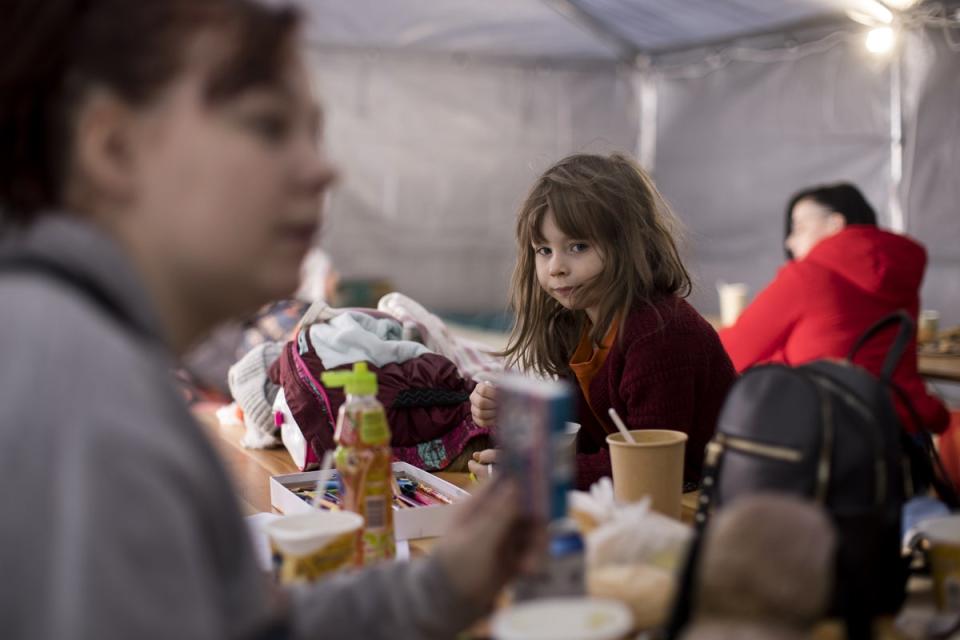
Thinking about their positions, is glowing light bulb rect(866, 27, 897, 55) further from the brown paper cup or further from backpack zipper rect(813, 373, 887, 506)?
backpack zipper rect(813, 373, 887, 506)

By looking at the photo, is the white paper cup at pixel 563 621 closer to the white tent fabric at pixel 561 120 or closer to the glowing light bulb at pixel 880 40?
the white tent fabric at pixel 561 120

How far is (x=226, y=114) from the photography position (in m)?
0.81

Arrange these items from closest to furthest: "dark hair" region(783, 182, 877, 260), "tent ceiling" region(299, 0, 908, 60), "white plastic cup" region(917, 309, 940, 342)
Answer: "dark hair" region(783, 182, 877, 260)
"white plastic cup" region(917, 309, 940, 342)
"tent ceiling" region(299, 0, 908, 60)

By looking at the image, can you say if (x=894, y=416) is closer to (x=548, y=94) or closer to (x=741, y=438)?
(x=741, y=438)

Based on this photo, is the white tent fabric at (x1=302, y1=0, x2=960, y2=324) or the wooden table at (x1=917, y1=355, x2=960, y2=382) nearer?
the wooden table at (x1=917, y1=355, x2=960, y2=382)

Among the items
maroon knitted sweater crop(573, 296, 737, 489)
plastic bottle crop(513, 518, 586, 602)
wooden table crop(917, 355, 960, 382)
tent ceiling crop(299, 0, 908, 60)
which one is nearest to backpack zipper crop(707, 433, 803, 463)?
plastic bottle crop(513, 518, 586, 602)

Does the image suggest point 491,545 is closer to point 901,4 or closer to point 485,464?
point 485,464

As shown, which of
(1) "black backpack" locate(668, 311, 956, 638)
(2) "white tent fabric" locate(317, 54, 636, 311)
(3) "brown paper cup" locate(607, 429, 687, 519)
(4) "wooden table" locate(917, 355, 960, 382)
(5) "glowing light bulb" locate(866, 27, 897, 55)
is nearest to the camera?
(1) "black backpack" locate(668, 311, 956, 638)

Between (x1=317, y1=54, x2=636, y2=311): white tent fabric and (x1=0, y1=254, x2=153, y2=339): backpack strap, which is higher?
(x1=317, y1=54, x2=636, y2=311): white tent fabric

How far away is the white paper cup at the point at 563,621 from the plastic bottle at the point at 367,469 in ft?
1.52

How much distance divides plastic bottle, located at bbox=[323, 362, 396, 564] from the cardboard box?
114 millimetres

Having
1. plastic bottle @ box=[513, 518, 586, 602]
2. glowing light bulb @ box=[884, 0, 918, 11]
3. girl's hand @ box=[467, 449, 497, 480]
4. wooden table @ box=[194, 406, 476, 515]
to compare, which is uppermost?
glowing light bulb @ box=[884, 0, 918, 11]

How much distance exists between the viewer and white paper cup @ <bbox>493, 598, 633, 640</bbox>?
2.96 feet

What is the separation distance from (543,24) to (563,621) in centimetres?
600
